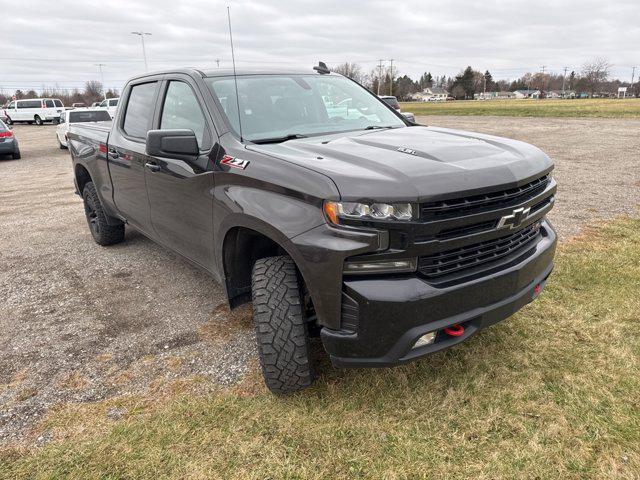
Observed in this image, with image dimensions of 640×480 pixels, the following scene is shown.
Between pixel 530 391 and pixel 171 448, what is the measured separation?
75.6 inches

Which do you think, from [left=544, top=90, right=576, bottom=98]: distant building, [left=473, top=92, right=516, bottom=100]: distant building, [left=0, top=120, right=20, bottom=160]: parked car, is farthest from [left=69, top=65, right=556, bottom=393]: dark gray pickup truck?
[left=544, top=90, right=576, bottom=98]: distant building

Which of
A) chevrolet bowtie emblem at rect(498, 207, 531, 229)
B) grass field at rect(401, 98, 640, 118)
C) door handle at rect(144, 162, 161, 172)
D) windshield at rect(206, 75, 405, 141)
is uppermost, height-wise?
windshield at rect(206, 75, 405, 141)

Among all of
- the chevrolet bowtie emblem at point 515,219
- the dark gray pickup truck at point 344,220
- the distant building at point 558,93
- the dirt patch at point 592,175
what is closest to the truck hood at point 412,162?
the dark gray pickup truck at point 344,220

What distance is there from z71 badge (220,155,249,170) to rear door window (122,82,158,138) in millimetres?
1420

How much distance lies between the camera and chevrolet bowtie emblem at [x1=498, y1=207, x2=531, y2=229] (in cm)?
237

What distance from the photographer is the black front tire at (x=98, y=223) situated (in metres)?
5.29

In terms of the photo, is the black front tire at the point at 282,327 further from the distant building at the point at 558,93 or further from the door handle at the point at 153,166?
the distant building at the point at 558,93

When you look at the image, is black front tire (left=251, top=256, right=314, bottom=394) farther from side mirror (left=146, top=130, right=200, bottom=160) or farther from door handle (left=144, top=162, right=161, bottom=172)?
door handle (left=144, top=162, right=161, bottom=172)

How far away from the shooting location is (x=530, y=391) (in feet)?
8.71

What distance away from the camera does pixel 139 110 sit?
4.14 metres

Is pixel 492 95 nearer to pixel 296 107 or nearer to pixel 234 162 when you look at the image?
pixel 296 107

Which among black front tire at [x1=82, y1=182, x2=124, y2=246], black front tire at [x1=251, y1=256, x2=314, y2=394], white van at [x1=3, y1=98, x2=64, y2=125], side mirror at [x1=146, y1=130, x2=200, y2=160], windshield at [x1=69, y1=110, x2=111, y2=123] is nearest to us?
black front tire at [x1=251, y1=256, x2=314, y2=394]

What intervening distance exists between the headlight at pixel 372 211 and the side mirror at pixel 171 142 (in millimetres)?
1157

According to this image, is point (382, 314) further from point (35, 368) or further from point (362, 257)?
point (35, 368)
